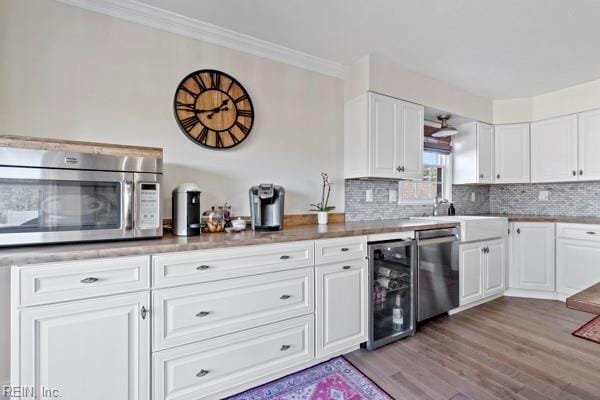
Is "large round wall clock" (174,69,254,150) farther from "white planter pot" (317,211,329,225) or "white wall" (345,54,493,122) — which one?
"white wall" (345,54,493,122)

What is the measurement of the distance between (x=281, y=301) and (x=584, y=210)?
3.93 m

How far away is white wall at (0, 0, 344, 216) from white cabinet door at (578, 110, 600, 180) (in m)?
2.83

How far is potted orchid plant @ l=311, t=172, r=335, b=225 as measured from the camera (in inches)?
101

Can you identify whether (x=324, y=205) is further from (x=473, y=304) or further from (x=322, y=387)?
(x=473, y=304)

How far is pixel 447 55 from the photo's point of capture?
257 centimetres

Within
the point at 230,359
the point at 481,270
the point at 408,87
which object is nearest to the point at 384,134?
the point at 408,87

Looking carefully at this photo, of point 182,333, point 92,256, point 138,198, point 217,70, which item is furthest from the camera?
point 217,70

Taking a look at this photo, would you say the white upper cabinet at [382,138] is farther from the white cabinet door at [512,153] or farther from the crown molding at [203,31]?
the white cabinet door at [512,153]

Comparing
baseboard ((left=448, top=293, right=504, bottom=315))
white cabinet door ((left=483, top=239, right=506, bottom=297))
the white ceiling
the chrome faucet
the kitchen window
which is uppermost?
the white ceiling

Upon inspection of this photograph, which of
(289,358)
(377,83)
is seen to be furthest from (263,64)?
(289,358)

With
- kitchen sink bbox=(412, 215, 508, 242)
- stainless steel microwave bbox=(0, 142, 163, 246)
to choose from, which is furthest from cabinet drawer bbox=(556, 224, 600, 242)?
stainless steel microwave bbox=(0, 142, 163, 246)

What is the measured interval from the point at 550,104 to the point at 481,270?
2.24m

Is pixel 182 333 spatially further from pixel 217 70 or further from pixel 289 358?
pixel 217 70

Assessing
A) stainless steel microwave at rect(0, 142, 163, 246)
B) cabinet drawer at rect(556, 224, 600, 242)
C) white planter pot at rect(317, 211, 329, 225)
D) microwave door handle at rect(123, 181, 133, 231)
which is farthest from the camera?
cabinet drawer at rect(556, 224, 600, 242)
